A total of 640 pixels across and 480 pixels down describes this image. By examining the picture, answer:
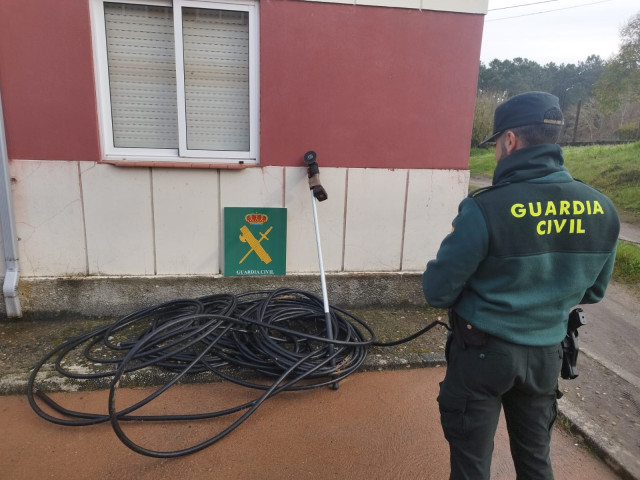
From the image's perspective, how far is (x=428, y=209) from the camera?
433 centimetres

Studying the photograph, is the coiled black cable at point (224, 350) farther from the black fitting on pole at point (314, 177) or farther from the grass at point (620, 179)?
the grass at point (620, 179)

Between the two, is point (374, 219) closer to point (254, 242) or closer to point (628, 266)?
point (254, 242)

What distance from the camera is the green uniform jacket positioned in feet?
5.33

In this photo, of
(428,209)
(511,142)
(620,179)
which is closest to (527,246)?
(511,142)

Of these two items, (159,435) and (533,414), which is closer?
(533,414)

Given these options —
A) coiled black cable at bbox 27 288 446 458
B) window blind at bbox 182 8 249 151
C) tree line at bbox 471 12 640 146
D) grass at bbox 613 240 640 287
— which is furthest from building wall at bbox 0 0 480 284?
tree line at bbox 471 12 640 146

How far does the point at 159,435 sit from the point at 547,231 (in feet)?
7.96

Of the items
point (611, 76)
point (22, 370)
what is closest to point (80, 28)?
point (22, 370)

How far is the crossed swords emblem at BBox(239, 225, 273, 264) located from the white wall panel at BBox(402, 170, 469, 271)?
4.65 ft

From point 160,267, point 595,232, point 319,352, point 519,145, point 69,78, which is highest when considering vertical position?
point 69,78

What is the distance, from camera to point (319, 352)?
3178mm

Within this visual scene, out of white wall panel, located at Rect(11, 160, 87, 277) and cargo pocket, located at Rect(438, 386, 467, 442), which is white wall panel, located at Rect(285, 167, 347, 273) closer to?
white wall panel, located at Rect(11, 160, 87, 277)

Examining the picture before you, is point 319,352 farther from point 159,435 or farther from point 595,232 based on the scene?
point 595,232

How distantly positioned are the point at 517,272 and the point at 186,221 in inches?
122
